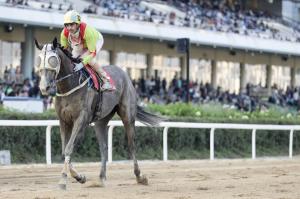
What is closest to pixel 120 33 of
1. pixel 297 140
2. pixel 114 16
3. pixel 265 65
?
pixel 114 16

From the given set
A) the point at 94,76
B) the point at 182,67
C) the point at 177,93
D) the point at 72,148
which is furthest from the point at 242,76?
the point at 72,148

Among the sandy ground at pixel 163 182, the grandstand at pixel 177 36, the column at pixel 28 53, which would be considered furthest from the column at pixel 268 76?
the sandy ground at pixel 163 182

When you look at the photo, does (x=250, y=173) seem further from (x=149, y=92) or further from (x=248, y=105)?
(x=248, y=105)

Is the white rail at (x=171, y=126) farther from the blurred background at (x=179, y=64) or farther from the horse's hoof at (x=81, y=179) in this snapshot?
the horse's hoof at (x=81, y=179)

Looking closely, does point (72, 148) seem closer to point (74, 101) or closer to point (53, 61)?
point (74, 101)

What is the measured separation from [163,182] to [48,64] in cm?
230

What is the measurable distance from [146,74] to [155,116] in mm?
22673

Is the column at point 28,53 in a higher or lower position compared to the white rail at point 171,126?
higher

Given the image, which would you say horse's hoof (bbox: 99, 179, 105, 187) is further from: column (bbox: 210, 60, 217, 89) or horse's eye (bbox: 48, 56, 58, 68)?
column (bbox: 210, 60, 217, 89)

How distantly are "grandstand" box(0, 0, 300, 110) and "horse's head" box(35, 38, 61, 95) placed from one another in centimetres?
1455

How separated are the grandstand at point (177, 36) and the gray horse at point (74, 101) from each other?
13.6 metres

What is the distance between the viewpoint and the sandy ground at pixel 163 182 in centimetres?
728

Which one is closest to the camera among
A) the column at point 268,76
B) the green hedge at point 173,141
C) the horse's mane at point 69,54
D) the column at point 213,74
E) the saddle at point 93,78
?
the horse's mane at point 69,54

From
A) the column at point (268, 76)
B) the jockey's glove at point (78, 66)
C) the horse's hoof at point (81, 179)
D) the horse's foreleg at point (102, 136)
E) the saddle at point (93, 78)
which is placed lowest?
the column at point (268, 76)
